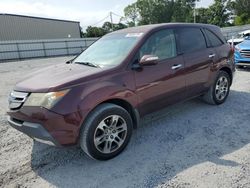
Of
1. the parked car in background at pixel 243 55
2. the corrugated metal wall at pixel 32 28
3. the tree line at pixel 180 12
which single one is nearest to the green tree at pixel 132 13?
the tree line at pixel 180 12

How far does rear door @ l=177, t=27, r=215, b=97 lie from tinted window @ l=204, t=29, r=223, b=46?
0.61 ft

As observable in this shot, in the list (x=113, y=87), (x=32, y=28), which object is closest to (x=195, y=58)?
(x=113, y=87)

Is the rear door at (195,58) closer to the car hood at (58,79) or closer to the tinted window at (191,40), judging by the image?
the tinted window at (191,40)

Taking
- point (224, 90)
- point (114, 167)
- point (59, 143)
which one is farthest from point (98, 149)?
point (224, 90)

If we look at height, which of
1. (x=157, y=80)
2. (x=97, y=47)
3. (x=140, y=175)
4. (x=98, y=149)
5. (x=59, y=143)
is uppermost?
(x=97, y=47)

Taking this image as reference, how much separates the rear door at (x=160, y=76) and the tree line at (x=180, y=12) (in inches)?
2069

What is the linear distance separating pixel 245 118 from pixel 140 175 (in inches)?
101

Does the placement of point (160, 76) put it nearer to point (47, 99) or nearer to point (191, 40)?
point (191, 40)

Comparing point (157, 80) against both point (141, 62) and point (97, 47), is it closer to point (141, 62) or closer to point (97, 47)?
point (141, 62)

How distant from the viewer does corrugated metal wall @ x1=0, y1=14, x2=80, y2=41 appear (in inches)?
1348

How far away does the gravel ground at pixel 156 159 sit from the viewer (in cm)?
275

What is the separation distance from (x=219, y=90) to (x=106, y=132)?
9.85ft

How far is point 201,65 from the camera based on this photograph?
446 centimetres

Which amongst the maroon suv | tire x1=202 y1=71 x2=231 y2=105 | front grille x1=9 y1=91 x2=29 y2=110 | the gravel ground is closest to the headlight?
the maroon suv
